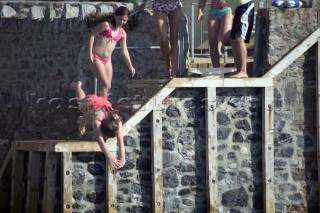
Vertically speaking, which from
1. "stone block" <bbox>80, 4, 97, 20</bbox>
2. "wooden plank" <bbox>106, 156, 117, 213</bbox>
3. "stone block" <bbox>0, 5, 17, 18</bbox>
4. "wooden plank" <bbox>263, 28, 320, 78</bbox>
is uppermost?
"stone block" <bbox>0, 5, 17, 18</bbox>

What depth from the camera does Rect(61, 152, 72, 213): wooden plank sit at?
23031 mm

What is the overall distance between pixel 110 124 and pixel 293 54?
2.76 metres

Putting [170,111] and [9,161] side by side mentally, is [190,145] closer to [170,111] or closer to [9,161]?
[170,111]

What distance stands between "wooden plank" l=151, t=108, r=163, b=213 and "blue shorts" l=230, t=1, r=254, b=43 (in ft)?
4.67

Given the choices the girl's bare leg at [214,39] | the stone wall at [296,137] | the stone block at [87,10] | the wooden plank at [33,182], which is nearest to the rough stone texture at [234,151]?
the stone wall at [296,137]

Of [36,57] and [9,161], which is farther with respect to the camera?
[36,57]

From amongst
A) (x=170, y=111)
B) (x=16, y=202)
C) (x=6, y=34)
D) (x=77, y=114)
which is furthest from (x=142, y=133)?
(x=6, y=34)

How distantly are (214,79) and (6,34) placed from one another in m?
7.66

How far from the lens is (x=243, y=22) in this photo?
933 inches

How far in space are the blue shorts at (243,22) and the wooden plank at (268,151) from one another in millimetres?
794

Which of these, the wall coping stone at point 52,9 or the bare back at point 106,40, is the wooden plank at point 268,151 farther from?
the wall coping stone at point 52,9

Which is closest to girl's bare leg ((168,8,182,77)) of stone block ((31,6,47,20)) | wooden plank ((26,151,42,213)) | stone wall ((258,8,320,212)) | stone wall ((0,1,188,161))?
stone wall ((258,8,320,212))

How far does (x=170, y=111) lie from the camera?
23.5m

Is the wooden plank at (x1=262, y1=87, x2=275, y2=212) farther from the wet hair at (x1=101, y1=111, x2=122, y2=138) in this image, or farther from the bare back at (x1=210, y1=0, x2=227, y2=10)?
the wet hair at (x1=101, y1=111, x2=122, y2=138)
